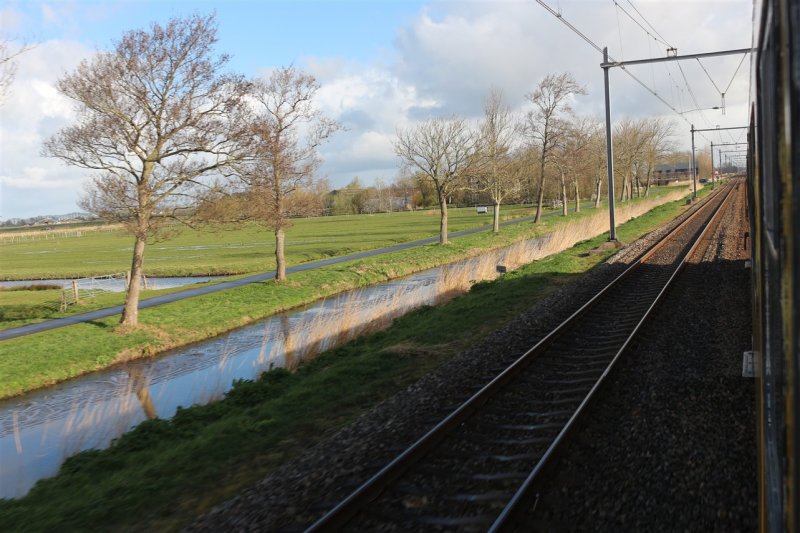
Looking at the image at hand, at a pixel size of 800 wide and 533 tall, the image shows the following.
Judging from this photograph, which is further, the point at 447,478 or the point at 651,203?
the point at 651,203

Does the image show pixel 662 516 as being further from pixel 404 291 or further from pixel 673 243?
pixel 673 243

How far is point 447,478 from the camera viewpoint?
5.95 m

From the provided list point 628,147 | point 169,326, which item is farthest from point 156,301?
point 628,147

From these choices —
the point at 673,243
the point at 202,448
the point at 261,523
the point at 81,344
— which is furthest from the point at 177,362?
the point at 673,243

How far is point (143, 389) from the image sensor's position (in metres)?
15.9

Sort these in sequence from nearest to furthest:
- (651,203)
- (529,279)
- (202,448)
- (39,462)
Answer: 1. (202,448)
2. (39,462)
3. (529,279)
4. (651,203)

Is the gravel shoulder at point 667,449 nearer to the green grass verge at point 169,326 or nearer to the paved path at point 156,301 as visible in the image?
the green grass verge at point 169,326

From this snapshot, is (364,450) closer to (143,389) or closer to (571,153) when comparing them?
(143,389)

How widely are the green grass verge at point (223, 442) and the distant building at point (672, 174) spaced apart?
168395 millimetres

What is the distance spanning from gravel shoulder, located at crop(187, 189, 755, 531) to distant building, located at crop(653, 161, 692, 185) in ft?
556

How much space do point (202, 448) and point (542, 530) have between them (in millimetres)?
5035

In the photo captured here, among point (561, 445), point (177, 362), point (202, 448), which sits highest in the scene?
point (561, 445)

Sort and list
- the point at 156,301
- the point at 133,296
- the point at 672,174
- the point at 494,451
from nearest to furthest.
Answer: the point at 494,451
the point at 133,296
the point at 156,301
the point at 672,174

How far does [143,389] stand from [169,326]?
6.05m
